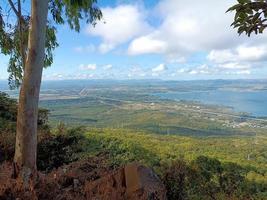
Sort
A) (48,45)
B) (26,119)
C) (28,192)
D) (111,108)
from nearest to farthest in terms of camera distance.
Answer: (28,192), (26,119), (48,45), (111,108)

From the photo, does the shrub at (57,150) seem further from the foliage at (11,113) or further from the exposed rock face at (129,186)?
the exposed rock face at (129,186)

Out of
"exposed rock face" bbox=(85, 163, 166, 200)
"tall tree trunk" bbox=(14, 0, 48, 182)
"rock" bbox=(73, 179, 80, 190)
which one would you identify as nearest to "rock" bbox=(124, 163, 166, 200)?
"exposed rock face" bbox=(85, 163, 166, 200)

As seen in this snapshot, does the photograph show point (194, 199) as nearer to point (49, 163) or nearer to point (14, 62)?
point (49, 163)

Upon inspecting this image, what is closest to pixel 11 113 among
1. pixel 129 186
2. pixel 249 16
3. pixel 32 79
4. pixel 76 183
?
pixel 32 79

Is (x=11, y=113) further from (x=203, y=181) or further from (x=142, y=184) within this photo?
(x=142, y=184)

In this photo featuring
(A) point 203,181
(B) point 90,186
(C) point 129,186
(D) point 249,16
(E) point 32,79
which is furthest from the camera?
(A) point 203,181

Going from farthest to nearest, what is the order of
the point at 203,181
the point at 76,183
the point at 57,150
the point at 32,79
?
1. the point at 57,150
2. the point at 203,181
3. the point at 32,79
4. the point at 76,183

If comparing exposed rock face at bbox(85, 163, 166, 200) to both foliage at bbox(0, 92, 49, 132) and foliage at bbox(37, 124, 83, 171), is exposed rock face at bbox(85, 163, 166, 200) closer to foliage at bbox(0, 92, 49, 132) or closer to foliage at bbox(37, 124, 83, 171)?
foliage at bbox(37, 124, 83, 171)

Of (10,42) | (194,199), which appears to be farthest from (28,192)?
(10,42)

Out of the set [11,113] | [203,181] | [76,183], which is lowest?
[203,181]
